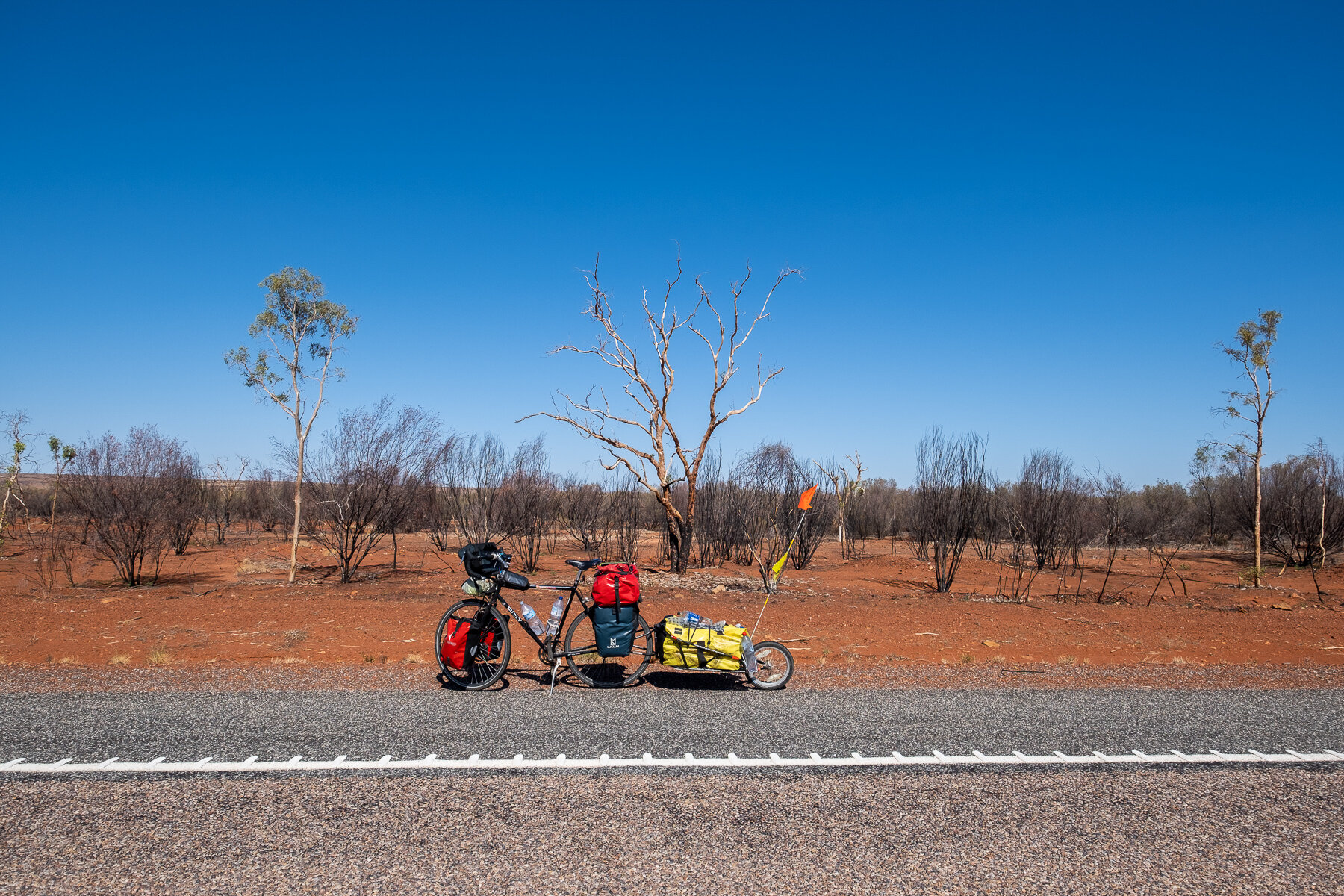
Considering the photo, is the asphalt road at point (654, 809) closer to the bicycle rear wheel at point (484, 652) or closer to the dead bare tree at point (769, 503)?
the bicycle rear wheel at point (484, 652)

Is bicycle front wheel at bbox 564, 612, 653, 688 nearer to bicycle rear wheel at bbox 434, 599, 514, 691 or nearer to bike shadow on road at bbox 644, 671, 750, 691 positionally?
bike shadow on road at bbox 644, 671, 750, 691

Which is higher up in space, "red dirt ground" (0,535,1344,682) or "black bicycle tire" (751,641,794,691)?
"black bicycle tire" (751,641,794,691)

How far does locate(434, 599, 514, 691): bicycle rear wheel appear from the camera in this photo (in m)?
6.54

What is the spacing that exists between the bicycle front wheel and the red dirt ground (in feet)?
2.86

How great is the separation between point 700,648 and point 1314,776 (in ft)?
13.1

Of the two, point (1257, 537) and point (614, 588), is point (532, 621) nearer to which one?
point (614, 588)

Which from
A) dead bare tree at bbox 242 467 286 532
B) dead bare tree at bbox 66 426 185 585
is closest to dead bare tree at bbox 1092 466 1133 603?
dead bare tree at bbox 66 426 185 585

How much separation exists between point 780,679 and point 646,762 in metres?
2.39

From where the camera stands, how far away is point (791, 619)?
11.5 metres

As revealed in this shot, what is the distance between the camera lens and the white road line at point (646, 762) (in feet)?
14.3

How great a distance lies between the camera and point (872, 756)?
15.5 ft

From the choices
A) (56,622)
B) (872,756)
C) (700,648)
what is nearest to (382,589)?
(56,622)

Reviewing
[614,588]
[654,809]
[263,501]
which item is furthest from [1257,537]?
[263,501]

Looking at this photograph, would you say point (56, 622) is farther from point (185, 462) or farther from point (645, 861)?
point (185, 462)
